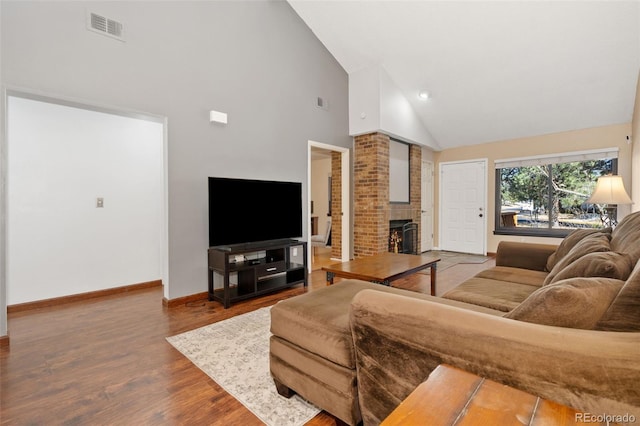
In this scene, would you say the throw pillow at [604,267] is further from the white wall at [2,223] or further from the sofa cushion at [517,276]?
the white wall at [2,223]

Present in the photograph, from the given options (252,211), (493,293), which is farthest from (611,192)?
(252,211)

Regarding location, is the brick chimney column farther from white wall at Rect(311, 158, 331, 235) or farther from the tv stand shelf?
white wall at Rect(311, 158, 331, 235)

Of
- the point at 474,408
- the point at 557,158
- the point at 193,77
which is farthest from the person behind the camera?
the point at 557,158

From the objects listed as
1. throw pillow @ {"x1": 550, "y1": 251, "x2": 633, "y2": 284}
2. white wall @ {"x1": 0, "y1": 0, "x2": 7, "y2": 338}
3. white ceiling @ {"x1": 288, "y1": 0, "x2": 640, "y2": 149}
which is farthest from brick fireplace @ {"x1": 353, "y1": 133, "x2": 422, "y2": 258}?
white wall @ {"x1": 0, "y1": 0, "x2": 7, "y2": 338}

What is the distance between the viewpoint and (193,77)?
330 cm

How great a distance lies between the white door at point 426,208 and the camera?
6582 millimetres

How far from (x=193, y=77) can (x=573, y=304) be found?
144 inches

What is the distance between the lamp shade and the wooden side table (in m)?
3.87

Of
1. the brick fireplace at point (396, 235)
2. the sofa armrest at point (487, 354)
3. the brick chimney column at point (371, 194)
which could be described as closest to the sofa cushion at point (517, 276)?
the sofa armrest at point (487, 354)

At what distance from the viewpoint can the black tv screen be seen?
10.6ft

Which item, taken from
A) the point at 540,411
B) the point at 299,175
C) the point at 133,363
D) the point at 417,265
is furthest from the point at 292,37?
the point at 540,411

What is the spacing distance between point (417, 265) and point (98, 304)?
3377mm

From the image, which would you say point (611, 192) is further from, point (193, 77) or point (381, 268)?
point (193, 77)

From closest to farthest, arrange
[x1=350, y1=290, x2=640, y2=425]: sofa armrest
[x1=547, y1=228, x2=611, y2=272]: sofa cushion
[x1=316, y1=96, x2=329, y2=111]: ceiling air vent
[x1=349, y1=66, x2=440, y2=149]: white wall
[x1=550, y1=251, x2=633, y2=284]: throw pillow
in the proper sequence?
[x1=350, y1=290, x2=640, y2=425]: sofa armrest → [x1=550, y1=251, x2=633, y2=284]: throw pillow → [x1=547, y1=228, x2=611, y2=272]: sofa cushion → [x1=316, y1=96, x2=329, y2=111]: ceiling air vent → [x1=349, y1=66, x2=440, y2=149]: white wall
